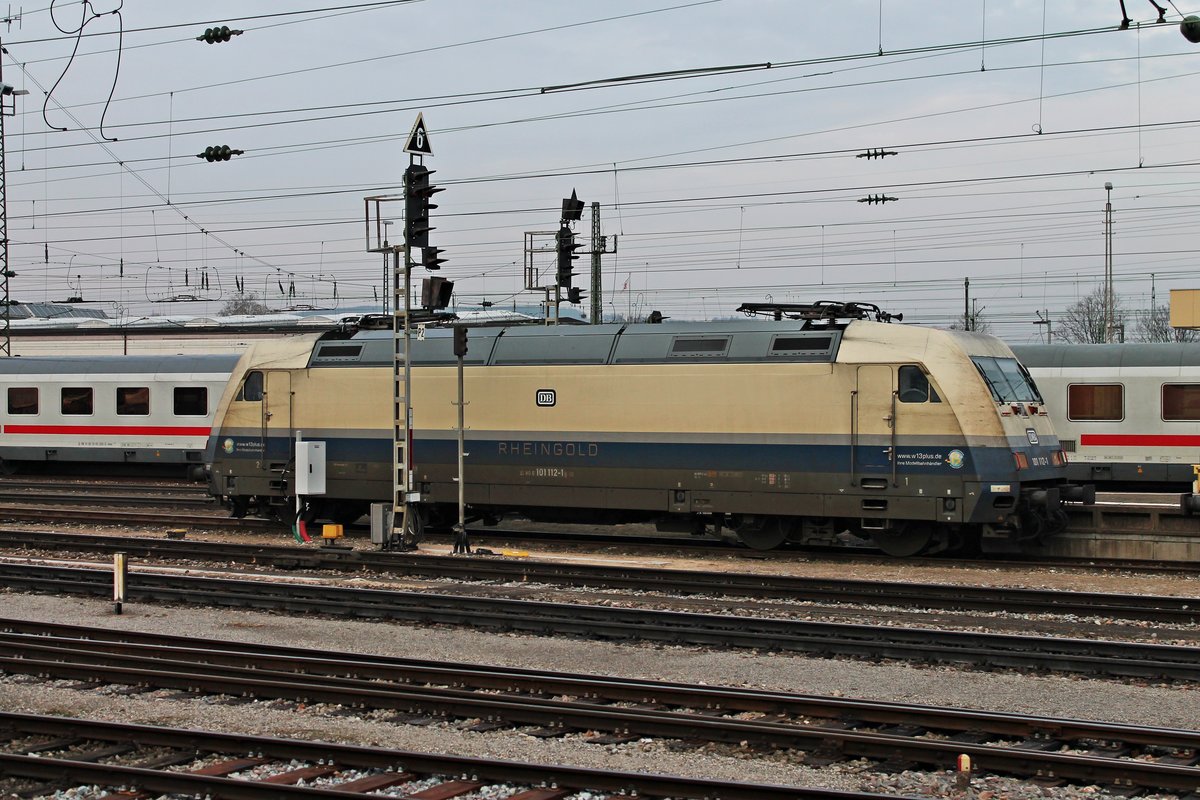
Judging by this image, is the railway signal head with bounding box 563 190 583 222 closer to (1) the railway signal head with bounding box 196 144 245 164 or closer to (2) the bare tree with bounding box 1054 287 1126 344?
(1) the railway signal head with bounding box 196 144 245 164

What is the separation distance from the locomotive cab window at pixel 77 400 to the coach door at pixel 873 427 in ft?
79.6

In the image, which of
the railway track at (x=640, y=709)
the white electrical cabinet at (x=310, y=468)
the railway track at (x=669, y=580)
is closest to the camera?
the railway track at (x=640, y=709)

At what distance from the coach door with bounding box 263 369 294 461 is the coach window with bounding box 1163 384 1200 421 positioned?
1768 cm

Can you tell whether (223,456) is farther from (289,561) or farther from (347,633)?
(347,633)

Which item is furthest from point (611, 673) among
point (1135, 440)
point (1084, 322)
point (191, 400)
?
point (1084, 322)

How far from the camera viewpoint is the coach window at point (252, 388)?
2273 cm

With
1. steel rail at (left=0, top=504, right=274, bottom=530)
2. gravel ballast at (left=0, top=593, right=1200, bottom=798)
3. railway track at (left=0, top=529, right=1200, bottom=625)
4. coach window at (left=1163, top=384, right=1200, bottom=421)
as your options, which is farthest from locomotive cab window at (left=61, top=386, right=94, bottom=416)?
coach window at (left=1163, top=384, right=1200, bottom=421)

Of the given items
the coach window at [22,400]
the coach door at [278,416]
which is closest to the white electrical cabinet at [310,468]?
the coach door at [278,416]

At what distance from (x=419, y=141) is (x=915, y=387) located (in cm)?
854

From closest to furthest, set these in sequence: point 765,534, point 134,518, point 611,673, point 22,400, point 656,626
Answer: point 611,673, point 656,626, point 765,534, point 134,518, point 22,400

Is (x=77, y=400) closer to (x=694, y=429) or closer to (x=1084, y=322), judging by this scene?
(x=694, y=429)

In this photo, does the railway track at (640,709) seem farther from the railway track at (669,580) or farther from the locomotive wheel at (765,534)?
the locomotive wheel at (765,534)

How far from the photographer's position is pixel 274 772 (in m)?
8.27

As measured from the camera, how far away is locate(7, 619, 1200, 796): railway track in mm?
8289
